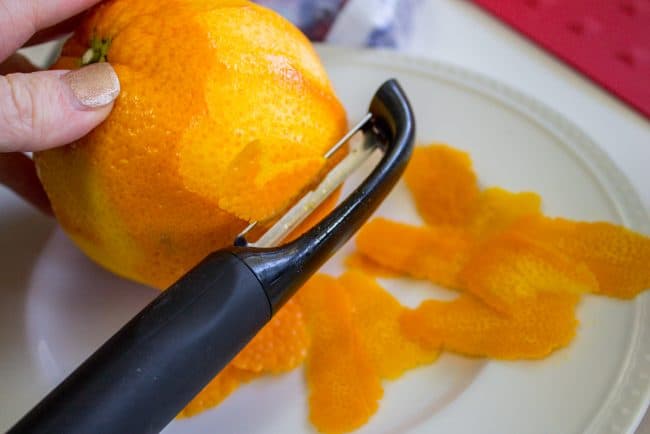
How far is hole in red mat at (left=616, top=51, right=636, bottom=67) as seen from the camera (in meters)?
0.96

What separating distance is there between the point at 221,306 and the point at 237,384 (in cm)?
20

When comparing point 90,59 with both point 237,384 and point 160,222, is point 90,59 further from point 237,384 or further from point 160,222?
point 237,384

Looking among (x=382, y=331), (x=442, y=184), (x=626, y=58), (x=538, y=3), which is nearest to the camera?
(x=382, y=331)

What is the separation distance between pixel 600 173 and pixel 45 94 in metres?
0.58

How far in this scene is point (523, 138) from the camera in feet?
2.66

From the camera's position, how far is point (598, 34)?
100 cm

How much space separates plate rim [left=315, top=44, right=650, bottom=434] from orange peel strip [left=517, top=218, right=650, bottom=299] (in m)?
0.02

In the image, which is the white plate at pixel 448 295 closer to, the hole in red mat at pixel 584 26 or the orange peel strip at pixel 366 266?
the orange peel strip at pixel 366 266

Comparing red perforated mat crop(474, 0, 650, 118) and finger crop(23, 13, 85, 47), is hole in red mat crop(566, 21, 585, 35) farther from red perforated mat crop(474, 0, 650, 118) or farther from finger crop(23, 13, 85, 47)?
finger crop(23, 13, 85, 47)

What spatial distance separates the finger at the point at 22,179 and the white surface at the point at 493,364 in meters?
0.03

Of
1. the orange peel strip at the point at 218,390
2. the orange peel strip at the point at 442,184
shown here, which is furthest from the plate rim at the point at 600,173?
the orange peel strip at the point at 218,390

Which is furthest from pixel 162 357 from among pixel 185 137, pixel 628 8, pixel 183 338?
pixel 628 8

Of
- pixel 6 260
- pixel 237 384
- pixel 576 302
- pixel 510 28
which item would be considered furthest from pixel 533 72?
pixel 6 260

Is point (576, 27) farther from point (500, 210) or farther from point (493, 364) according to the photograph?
point (493, 364)
